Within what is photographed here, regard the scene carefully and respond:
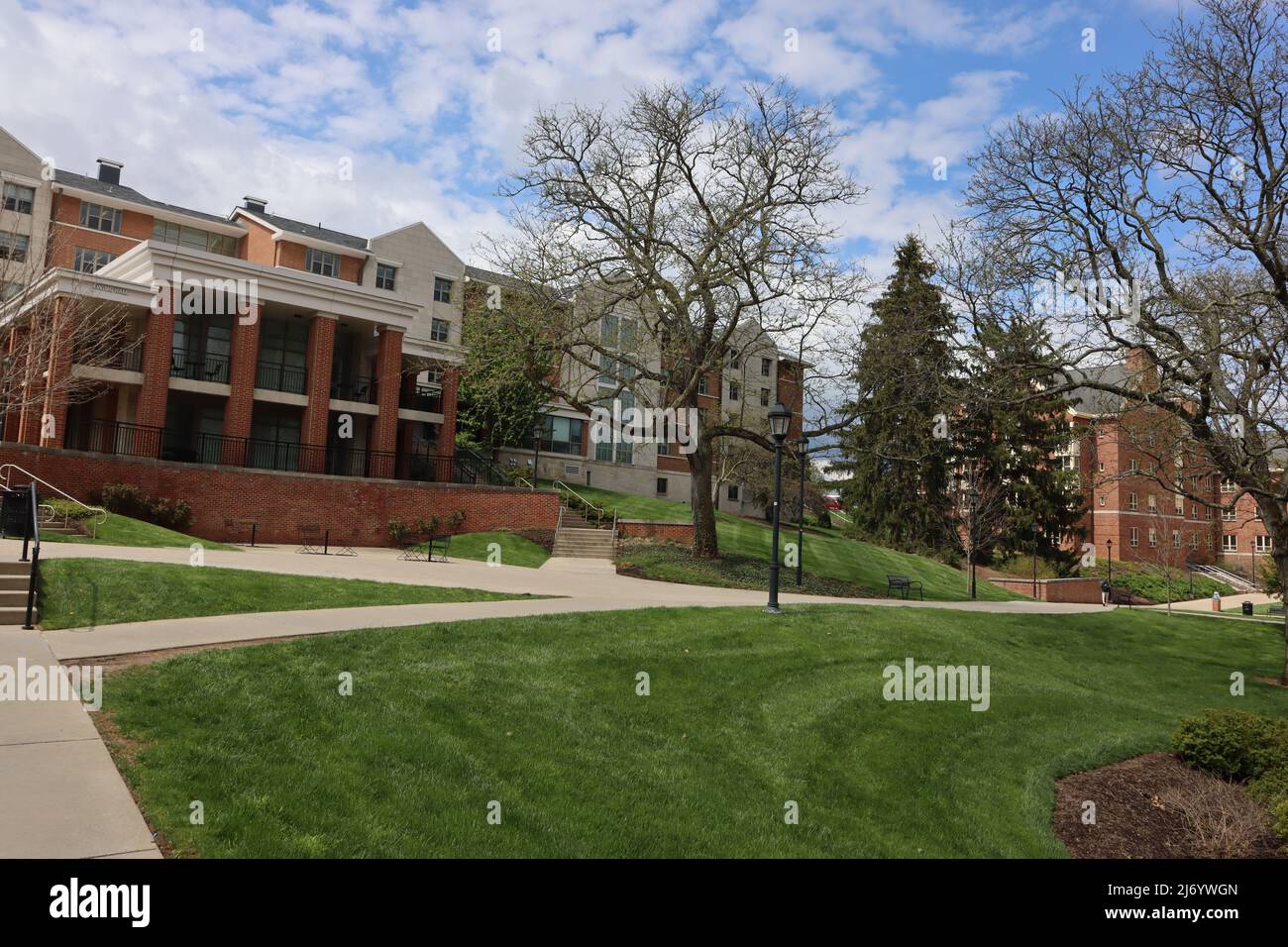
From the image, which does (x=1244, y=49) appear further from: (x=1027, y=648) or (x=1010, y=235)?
(x=1027, y=648)

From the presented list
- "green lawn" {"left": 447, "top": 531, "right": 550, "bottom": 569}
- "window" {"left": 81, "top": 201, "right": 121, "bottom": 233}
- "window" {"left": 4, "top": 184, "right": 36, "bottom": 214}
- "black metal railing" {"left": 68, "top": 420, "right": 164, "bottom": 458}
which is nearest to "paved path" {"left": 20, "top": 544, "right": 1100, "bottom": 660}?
"green lawn" {"left": 447, "top": 531, "right": 550, "bottom": 569}

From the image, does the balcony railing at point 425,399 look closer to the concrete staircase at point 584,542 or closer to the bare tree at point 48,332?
the concrete staircase at point 584,542

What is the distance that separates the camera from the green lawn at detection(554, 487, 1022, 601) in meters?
29.0

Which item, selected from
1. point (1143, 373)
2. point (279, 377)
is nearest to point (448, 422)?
point (279, 377)

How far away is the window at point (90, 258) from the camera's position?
40375 mm

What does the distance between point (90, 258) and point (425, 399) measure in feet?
65.9

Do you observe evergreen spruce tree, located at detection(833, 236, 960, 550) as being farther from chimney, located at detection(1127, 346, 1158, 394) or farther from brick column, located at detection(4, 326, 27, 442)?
brick column, located at detection(4, 326, 27, 442)

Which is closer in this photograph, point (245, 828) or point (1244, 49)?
point (245, 828)

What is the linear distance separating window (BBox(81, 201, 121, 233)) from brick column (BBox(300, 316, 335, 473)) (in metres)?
19.6
